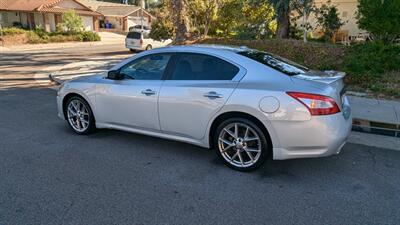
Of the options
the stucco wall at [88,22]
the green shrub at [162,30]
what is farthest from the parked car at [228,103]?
the stucco wall at [88,22]

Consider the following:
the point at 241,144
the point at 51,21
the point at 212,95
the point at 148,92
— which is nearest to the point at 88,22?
the point at 51,21

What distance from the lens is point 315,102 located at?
369 cm

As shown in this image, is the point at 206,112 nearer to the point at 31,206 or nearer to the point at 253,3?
the point at 31,206

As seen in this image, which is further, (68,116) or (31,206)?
(68,116)

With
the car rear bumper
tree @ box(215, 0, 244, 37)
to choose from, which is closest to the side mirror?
the car rear bumper

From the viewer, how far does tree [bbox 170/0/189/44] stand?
13438 mm

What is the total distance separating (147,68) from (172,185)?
1.85m

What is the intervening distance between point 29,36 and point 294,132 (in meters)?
31.9

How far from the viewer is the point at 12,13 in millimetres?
39875

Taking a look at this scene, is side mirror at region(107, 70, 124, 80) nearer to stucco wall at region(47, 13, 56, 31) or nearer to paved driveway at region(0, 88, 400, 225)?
paved driveway at region(0, 88, 400, 225)

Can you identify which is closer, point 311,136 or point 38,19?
point 311,136

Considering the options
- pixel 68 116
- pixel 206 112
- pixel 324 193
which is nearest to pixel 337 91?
pixel 324 193

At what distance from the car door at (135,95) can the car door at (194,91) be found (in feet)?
0.56

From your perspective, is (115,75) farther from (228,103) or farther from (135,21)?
(135,21)
